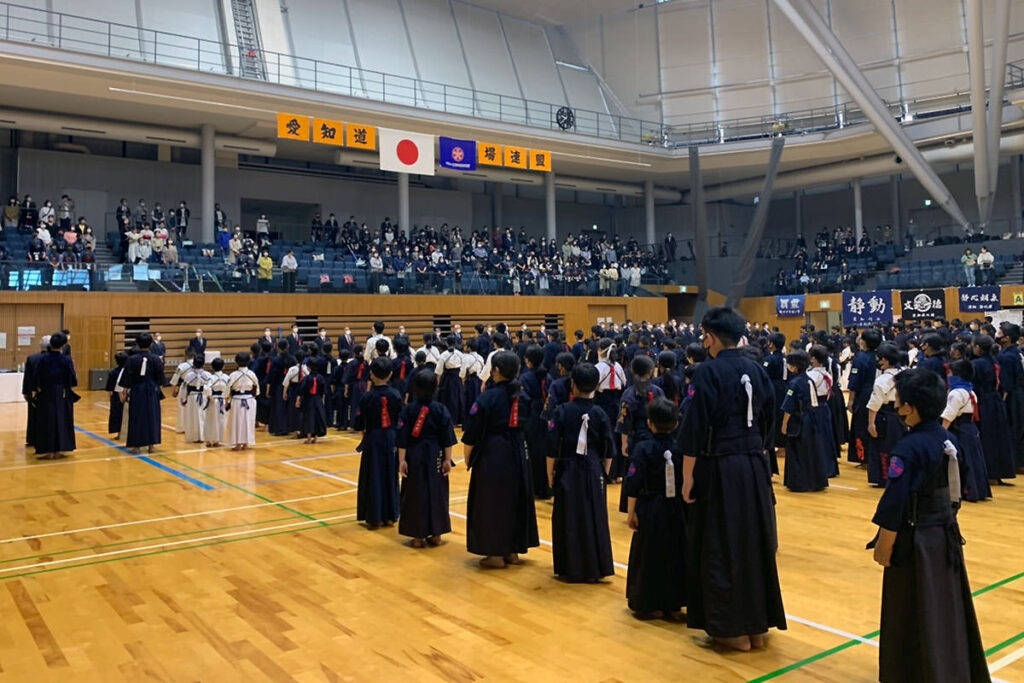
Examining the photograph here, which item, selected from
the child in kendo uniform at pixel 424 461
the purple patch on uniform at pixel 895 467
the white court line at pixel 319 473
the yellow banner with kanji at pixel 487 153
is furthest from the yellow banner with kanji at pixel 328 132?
the purple patch on uniform at pixel 895 467

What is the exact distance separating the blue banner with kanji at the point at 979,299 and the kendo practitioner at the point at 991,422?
1828 centimetres

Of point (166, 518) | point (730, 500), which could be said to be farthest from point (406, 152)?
point (730, 500)

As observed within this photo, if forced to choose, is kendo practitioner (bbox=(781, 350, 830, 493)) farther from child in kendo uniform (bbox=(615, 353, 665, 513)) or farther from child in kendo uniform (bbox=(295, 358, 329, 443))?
child in kendo uniform (bbox=(295, 358, 329, 443))

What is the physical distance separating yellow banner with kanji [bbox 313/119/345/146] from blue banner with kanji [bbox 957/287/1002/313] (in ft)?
68.9

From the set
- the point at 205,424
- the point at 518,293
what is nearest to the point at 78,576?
the point at 205,424

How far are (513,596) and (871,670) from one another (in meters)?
2.31

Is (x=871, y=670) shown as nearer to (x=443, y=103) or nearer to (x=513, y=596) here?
(x=513, y=596)

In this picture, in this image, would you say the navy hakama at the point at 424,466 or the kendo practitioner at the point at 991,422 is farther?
the kendo practitioner at the point at 991,422

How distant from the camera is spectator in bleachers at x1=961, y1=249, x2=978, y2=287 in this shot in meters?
25.2

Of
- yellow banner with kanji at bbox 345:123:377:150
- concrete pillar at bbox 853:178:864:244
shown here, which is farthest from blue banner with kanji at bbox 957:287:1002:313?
yellow banner with kanji at bbox 345:123:377:150

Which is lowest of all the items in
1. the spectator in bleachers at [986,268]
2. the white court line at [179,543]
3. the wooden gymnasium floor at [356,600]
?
the wooden gymnasium floor at [356,600]

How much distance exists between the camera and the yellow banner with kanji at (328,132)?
22.2 meters

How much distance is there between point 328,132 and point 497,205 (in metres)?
15.1

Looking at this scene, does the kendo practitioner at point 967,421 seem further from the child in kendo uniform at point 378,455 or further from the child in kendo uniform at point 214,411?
Result: the child in kendo uniform at point 214,411
